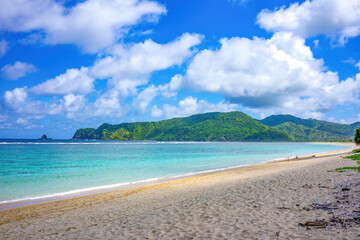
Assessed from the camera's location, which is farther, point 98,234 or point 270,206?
point 270,206

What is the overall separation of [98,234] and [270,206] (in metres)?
6.41

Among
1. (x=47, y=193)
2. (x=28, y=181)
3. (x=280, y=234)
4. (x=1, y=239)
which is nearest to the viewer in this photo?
(x=280, y=234)

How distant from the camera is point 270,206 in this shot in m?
9.39

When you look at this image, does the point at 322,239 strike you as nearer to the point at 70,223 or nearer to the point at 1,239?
the point at 70,223

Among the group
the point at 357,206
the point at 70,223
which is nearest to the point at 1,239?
the point at 70,223

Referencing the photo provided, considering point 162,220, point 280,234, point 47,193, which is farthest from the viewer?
point 47,193

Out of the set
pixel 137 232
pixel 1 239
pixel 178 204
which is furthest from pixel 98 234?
pixel 178 204

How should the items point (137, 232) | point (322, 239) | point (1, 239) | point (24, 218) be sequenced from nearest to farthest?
point (322, 239)
point (137, 232)
point (1, 239)
point (24, 218)

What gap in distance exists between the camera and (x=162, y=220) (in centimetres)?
857

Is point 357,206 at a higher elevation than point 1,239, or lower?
higher

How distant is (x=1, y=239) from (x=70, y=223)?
2.15 meters

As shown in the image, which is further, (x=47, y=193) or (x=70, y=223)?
(x=47, y=193)

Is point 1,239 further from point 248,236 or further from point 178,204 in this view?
point 248,236

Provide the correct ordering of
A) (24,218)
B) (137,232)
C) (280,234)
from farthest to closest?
(24,218) < (137,232) < (280,234)
